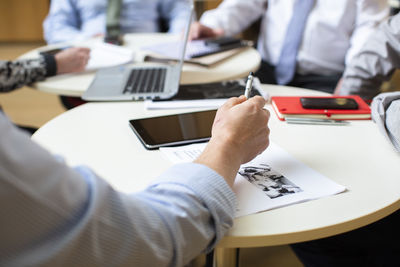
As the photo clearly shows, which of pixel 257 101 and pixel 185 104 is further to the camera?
pixel 185 104

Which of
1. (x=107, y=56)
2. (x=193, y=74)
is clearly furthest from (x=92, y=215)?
(x=107, y=56)

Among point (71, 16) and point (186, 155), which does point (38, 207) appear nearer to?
point (186, 155)

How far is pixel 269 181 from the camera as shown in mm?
742

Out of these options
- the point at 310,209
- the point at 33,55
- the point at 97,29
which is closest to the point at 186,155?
the point at 310,209

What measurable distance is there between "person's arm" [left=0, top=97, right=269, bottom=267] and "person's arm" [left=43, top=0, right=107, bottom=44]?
1822 mm

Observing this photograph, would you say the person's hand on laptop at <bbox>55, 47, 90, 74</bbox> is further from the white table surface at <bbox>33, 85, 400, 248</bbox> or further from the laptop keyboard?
the white table surface at <bbox>33, 85, 400, 248</bbox>

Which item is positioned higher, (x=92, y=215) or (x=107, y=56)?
(x=92, y=215)

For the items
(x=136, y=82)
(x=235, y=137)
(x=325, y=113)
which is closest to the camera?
(x=235, y=137)

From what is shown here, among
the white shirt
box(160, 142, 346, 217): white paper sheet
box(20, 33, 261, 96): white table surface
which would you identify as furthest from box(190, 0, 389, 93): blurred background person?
box(160, 142, 346, 217): white paper sheet

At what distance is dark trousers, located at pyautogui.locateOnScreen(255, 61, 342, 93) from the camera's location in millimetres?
1844

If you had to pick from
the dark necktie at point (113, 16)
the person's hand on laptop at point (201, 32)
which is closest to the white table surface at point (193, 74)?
the person's hand on laptop at point (201, 32)

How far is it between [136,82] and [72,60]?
12.2 inches

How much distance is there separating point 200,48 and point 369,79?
0.67 m

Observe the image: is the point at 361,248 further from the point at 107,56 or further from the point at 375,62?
the point at 107,56
